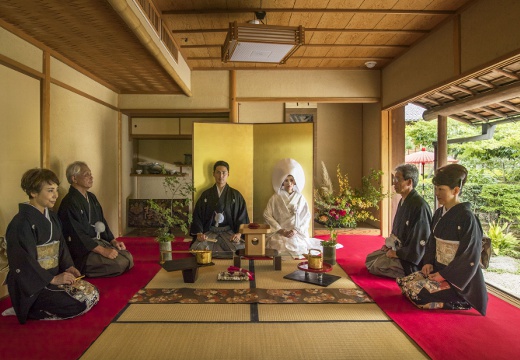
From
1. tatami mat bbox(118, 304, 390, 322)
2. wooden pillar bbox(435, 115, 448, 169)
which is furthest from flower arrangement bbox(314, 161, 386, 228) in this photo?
tatami mat bbox(118, 304, 390, 322)

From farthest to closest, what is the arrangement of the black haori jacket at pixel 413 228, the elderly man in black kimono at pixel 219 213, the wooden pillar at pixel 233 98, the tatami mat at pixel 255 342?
1. the wooden pillar at pixel 233 98
2. the elderly man in black kimono at pixel 219 213
3. the black haori jacket at pixel 413 228
4. the tatami mat at pixel 255 342

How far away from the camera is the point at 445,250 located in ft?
10.2

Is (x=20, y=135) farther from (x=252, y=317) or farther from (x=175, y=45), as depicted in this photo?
(x=252, y=317)

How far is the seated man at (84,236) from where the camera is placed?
3.99 metres

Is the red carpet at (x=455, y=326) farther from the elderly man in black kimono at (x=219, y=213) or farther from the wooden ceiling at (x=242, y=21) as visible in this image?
the wooden ceiling at (x=242, y=21)

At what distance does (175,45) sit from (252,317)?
3.89m

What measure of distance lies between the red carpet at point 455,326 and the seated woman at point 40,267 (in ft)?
8.24

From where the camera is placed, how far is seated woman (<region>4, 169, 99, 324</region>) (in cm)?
276

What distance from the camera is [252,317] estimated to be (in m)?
2.82

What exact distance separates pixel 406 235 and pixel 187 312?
2.35 metres

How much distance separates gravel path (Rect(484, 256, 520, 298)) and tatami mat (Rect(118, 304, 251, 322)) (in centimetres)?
295

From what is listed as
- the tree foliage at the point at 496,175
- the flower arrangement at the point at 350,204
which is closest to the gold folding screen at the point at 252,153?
the flower arrangement at the point at 350,204

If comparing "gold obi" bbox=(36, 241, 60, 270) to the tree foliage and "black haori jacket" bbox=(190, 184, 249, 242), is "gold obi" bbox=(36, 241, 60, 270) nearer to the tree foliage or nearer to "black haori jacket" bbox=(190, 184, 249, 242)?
"black haori jacket" bbox=(190, 184, 249, 242)

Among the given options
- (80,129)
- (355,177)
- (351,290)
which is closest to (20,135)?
(80,129)
